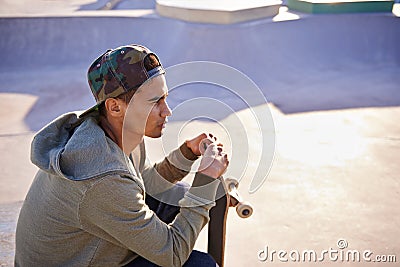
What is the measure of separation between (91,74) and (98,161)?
33 centimetres

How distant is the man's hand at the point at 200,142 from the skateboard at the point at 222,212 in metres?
0.17

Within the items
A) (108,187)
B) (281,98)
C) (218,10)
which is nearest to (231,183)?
(108,187)

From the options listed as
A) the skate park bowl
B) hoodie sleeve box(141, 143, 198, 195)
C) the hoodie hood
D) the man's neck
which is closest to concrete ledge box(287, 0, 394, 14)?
the skate park bowl

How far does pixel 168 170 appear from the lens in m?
2.05

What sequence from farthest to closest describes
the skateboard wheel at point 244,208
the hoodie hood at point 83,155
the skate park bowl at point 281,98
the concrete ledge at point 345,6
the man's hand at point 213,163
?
the concrete ledge at point 345,6 → the skate park bowl at point 281,98 → the skateboard wheel at point 244,208 → the man's hand at point 213,163 → the hoodie hood at point 83,155

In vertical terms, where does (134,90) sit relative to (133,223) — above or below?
above

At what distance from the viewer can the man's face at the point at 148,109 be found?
153 centimetres

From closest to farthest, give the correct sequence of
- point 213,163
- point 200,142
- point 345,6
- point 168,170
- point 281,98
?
point 213,163, point 200,142, point 168,170, point 281,98, point 345,6

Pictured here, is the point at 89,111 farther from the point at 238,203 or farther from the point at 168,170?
the point at 238,203

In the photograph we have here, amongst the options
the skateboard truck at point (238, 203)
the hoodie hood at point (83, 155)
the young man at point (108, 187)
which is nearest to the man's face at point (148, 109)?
the young man at point (108, 187)

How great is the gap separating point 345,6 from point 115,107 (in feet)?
23.7

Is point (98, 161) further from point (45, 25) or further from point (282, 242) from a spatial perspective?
point (45, 25)

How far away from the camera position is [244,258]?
278 centimetres

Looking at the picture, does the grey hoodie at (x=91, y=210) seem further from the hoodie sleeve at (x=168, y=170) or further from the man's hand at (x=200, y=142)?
the hoodie sleeve at (x=168, y=170)
